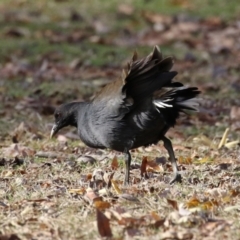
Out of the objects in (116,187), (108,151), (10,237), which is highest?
(10,237)

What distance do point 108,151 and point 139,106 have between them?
1672 millimetres

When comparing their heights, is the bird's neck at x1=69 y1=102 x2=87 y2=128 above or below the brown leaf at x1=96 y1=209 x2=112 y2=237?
below

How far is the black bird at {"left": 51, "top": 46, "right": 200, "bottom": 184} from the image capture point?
19.7 feet

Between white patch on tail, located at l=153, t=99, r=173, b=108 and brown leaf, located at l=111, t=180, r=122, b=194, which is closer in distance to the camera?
brown leaf, located at l=111, t=180, r=122, b=194

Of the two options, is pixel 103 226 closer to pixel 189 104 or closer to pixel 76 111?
pixel 189 104

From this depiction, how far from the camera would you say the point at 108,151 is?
769 centimetres

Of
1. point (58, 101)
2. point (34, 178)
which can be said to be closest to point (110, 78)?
point (58, 101)

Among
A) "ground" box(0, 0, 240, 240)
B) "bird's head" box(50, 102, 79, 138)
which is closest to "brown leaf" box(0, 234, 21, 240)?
"ground" box(0, 0, 240, 240)

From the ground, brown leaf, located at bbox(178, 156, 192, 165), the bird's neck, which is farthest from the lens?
brown leaf, located at bbox(178, 156, 192, 165)

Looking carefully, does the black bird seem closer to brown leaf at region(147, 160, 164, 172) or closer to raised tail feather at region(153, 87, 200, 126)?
raised tail feather at region(153, 87, 200, 126)

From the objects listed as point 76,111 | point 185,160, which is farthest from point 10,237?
point 185,160

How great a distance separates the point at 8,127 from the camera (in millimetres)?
8883

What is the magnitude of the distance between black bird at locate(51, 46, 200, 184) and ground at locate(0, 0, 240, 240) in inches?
12.7

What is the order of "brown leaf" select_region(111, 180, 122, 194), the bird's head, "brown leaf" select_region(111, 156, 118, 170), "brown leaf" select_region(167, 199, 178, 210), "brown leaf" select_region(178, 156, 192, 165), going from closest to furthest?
"brown leaf" select_region(167, 199, 178, 210)
"brown leaf" select_region(111, 180, 122, 194)
the bird's head
"brown leaf" select_region(111, 156, 118, 170)
"brown leaf" select_region(178, 156, 192, 165)
